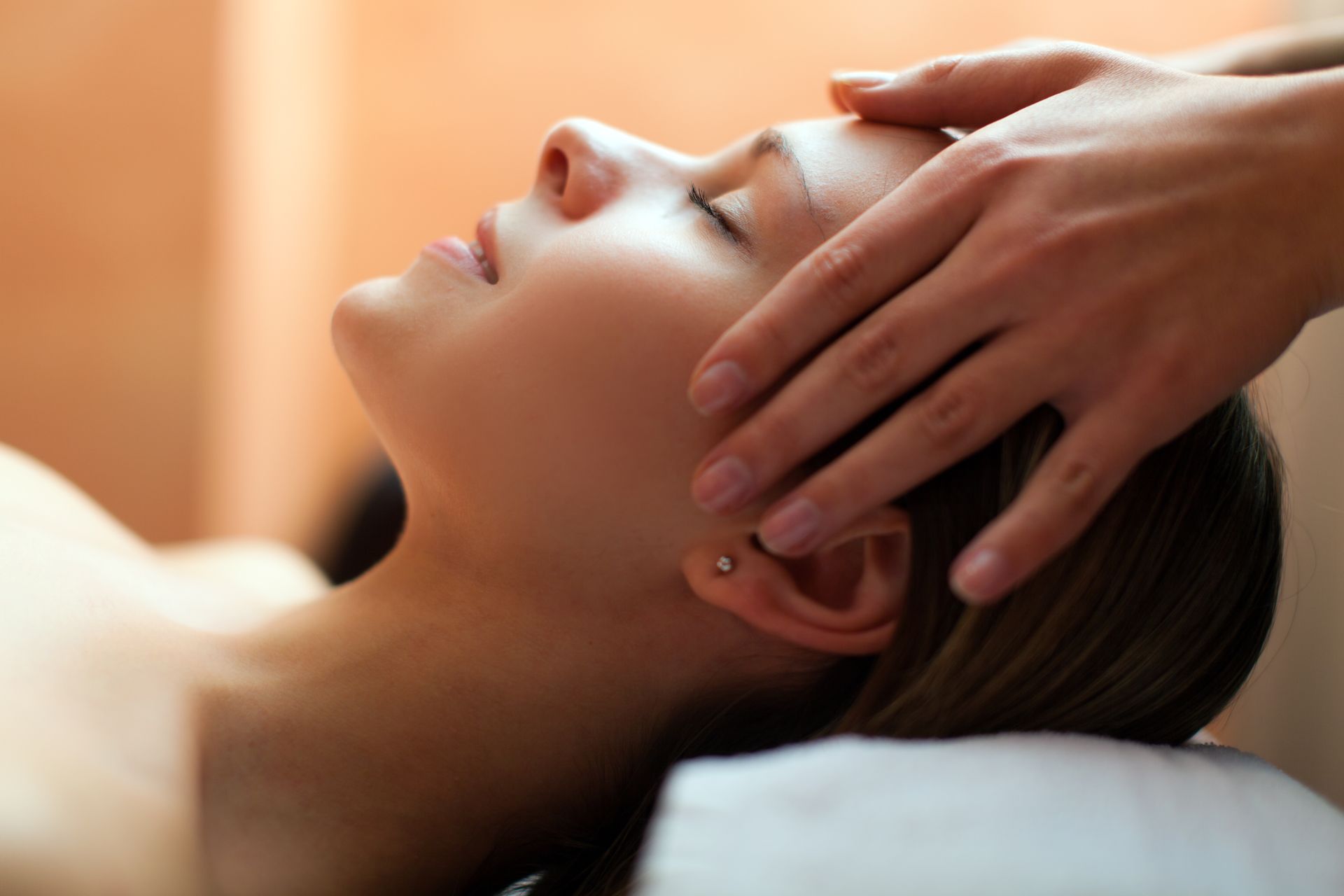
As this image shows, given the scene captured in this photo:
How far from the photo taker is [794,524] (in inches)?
32.2

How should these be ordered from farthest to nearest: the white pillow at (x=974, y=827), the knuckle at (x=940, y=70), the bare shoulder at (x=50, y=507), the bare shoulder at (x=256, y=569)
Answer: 1. the bare shoulder at (x=256, y=569)
2. the bare shoulder at (x=50, y=507)
3. the knuckle at (x=940, y=70)
4. the white pillow at (x=974, y=827)

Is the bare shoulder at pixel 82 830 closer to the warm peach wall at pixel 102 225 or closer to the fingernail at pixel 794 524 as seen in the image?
the fingernail at pixel 794 524

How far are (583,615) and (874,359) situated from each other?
1.21 ft

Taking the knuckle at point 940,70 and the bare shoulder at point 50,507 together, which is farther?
the bare shoulder at point 50,507

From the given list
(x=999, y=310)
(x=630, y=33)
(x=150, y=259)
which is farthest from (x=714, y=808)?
(x=630, y=33)

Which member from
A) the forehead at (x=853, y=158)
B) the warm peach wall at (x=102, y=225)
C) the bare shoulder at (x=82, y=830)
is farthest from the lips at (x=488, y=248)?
the warm peach wall at (x=102, y=225)

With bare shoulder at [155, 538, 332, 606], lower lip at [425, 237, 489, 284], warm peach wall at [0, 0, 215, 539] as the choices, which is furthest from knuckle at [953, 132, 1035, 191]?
warm peach wall at [0, 0, 215, 539]

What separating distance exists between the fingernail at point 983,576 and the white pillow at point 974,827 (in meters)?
0.12

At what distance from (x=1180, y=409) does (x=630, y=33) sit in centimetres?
247

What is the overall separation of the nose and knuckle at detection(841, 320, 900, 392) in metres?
0.33

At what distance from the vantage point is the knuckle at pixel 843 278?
32.4 inches

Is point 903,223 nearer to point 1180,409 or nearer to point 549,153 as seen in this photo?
point 1180,409

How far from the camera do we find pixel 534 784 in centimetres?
101

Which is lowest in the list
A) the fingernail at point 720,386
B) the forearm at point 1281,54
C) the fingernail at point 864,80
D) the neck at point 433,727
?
the neck at point 433,727
